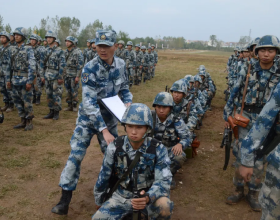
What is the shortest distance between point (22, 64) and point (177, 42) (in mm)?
112076

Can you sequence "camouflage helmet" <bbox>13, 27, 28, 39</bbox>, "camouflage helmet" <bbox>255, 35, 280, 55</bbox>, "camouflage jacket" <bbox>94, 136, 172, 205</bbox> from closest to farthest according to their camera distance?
"camouflage jacket" <bbox>94, 136, 172, 205</bbox>
"camouflage helmet" <bbox>255, 35, 280, 55</bbox>
"camouflage helmet" <bbox>13, 27, 28, 39</bbox>

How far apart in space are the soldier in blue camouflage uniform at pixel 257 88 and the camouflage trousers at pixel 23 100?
5088mm

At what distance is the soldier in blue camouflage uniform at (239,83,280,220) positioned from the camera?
2172 millimetres

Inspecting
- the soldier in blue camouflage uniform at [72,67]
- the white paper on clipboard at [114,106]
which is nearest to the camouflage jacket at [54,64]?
the soldier in blue camouflage uniform at [72,67]

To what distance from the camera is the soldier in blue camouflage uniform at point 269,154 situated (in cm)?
217

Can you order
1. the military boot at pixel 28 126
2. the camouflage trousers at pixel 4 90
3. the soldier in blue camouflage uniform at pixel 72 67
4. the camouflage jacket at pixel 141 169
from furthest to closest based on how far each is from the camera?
the soldier in blue camouflage uniform at pixel 72 67 → the camouflage trousers at pixel 4 90 → the military boot at pixel 28 126 → the camouflage jacket at pixel 141 169

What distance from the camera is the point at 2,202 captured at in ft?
12.7

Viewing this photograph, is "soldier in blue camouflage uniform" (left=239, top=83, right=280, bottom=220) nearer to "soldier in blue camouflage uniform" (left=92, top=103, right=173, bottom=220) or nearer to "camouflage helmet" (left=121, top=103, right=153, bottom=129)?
"soldier in blue camouflage uniform" (left=92, top=103, right=173, bottom=220)

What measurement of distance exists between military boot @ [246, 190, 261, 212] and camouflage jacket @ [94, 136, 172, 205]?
1890mm

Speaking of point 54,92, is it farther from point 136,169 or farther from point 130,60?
point 130,60

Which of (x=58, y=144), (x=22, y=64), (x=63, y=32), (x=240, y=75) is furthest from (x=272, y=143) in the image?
(x=63, y=32)

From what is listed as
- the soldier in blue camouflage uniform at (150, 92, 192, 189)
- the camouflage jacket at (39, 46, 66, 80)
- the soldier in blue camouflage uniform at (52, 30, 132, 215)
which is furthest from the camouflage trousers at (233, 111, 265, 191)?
the camouflage jacket at (39, 46, 66, 80)

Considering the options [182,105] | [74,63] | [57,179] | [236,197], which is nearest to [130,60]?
[74,63]

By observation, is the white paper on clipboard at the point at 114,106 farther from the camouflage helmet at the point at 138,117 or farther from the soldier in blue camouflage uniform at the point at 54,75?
the soldier in blue camouflage uniform at the point at 54,75
